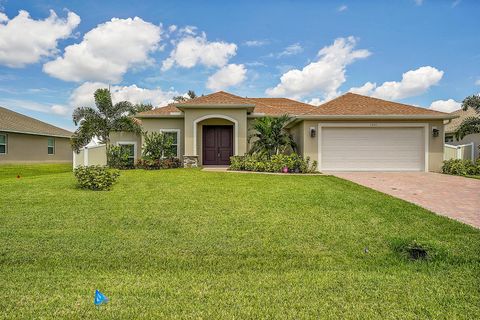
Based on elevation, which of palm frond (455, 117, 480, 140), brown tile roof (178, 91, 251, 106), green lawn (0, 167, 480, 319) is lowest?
green lawn (0, 167, 480, 319)

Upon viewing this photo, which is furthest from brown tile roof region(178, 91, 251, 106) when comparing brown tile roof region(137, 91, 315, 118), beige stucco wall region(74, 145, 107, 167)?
beige stucco wall region(74, 145, 107, 167)

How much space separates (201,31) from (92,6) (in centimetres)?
579

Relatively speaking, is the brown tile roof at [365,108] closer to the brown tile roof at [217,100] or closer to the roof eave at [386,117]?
the roof eave at [386,117]

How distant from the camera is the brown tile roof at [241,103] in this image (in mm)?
15745

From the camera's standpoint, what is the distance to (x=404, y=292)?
2.95 metres

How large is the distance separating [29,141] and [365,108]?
23.5m

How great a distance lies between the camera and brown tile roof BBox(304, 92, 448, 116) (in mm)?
13906

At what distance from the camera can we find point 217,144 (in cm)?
1741

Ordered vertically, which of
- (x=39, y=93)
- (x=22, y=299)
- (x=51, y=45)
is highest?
(x=51, y=45)

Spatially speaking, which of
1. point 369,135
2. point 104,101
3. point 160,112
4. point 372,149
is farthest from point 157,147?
point 372,149

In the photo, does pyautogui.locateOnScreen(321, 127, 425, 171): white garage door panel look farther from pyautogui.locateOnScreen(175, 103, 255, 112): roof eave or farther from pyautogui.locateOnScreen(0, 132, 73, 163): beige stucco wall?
pyautogui.locateOnScreen(0, 132, 73, 163): beige stucco wall

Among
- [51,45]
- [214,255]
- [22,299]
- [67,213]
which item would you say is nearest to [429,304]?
[214,255]

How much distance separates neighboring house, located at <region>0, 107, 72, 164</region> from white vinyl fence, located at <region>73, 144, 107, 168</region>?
9.56m

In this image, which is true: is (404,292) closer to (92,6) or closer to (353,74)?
(92,6)
